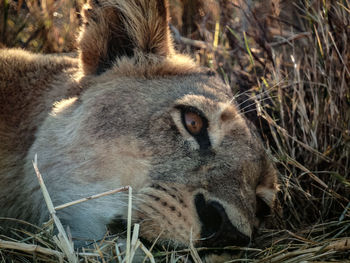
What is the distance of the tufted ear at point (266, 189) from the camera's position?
2650mm

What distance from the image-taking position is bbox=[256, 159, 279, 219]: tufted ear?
265 cm

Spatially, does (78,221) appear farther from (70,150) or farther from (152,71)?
(152,71)

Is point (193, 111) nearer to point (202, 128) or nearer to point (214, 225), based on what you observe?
point (202, 128)

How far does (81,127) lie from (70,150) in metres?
0.14

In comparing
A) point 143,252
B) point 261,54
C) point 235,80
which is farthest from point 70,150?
point 261,54

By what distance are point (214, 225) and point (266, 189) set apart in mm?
691

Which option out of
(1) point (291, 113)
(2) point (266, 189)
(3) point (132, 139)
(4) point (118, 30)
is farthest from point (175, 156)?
(1) point (291, 113)

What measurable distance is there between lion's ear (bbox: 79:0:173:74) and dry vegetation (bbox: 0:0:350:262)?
0.73 metres

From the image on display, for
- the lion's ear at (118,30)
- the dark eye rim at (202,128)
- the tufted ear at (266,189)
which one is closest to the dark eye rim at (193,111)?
the dark eye rim at (202,128)

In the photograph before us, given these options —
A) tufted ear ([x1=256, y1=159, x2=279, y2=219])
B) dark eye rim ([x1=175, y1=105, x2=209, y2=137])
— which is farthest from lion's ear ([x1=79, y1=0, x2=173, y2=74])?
tufted ear ([x1=256, y1=159, x2=279, y2=219])

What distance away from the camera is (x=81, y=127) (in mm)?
2441

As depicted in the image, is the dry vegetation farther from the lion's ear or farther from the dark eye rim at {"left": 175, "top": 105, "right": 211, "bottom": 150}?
the lion's ear

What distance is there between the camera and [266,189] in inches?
105

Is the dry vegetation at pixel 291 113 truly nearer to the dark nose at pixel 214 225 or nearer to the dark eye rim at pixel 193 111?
the dark nose at pixel 214 225
